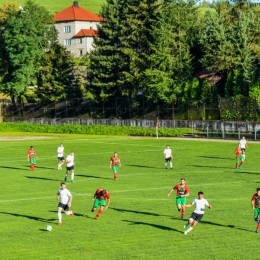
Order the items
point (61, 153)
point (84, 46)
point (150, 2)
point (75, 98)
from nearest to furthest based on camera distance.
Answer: point (61, 153) < point (150, 2) < point (75, 98) < point (84, 46)

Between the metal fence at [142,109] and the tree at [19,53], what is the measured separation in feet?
14.2

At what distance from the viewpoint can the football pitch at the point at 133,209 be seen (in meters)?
26.0

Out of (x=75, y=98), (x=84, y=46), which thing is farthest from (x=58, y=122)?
(x=84, y=46)

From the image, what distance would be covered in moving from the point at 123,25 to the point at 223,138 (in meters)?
30.8

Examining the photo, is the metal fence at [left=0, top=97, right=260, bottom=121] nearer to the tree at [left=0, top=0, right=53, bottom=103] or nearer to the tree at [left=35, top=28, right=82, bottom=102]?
the tree at [left=35, top=28, right=82, bottom=102]

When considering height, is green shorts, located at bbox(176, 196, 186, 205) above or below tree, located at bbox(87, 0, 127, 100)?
below

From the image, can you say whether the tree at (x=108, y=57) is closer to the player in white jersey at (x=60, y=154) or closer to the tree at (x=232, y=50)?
the tree at (x=232, y=50)

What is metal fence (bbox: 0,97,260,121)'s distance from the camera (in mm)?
83688

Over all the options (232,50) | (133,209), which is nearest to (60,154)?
(133,209)

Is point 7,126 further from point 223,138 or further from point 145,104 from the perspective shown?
point 223,138

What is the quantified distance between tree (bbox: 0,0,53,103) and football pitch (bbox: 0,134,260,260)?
4457cm

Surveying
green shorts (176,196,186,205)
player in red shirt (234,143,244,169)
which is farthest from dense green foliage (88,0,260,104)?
green shorts (176,196,186,205)

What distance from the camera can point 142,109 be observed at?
315ft

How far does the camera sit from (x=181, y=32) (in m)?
98.3
